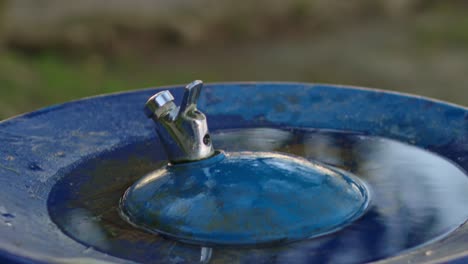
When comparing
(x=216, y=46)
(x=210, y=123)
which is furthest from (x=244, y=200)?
(x=216, y=46)

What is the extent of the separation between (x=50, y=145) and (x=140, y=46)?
13.0ft

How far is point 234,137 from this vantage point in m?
1.46

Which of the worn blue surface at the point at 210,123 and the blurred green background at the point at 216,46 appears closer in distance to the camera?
the worn blue surface at the point at 210,123

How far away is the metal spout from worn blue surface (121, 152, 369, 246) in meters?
0.02

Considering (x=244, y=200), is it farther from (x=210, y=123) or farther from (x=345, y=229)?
(x=210, y=123)

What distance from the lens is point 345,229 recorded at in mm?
1052

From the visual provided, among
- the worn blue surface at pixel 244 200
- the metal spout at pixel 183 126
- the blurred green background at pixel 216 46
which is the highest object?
the blurred green background at pixel 216 46

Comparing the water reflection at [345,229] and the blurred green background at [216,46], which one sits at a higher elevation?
the blurred green background at [216,46]

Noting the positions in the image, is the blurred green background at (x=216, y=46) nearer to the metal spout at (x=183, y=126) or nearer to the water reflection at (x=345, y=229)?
the water reflection at (x=345, y=229)

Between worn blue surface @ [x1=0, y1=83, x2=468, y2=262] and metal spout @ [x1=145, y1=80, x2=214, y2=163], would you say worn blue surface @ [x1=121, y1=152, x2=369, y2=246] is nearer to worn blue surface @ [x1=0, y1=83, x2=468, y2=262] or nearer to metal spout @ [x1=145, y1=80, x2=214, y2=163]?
metal spout @ [x1=145, y1=80, x2=214, y2=163]

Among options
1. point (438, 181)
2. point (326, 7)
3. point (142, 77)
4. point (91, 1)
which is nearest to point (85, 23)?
point (91, 1)

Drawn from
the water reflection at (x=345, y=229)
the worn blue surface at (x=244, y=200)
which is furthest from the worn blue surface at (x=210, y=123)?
the worn blue surface at (x=244, y=200)

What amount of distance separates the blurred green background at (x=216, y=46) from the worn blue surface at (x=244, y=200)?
2.86m

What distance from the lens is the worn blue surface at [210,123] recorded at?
1220mm
